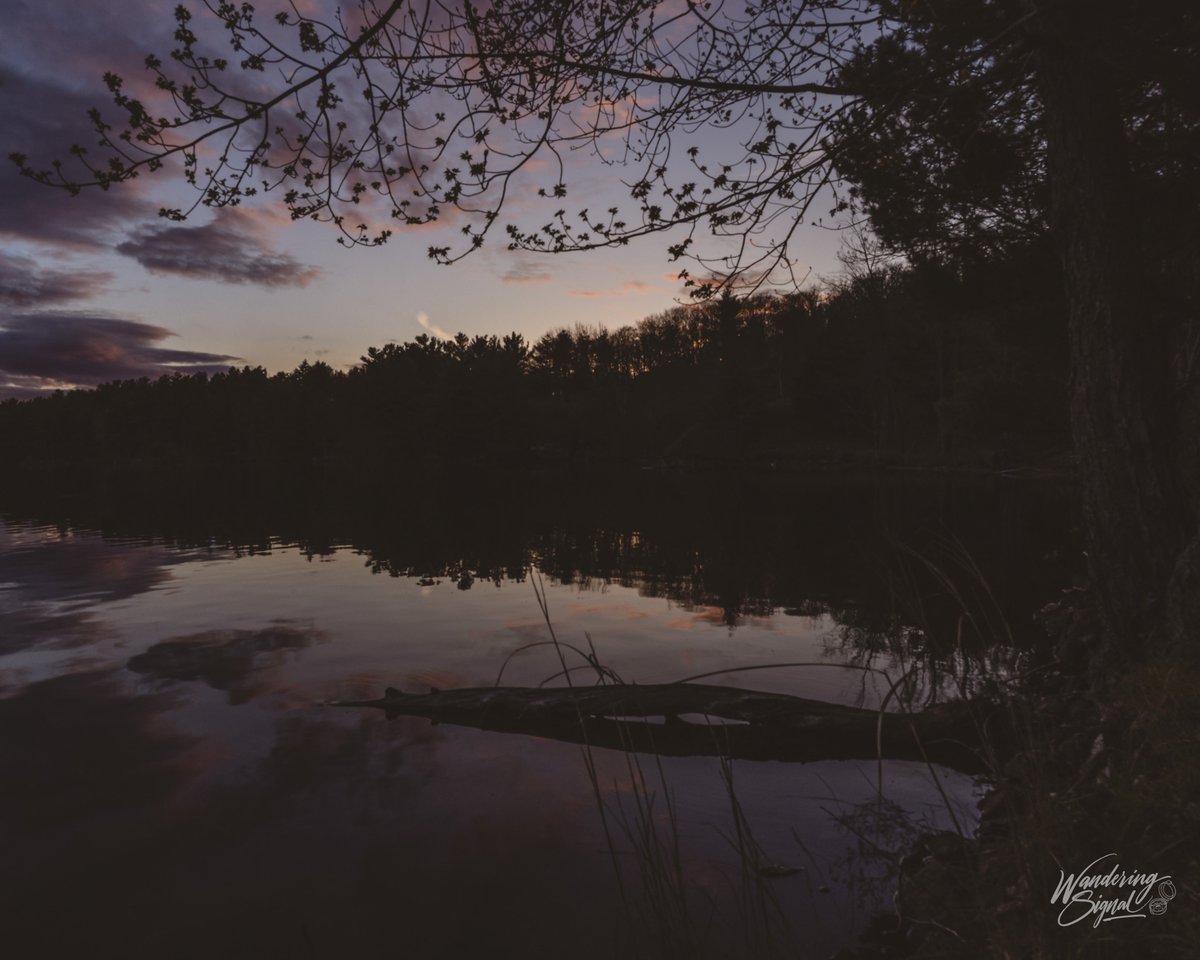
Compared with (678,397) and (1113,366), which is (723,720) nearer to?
(1113,366)

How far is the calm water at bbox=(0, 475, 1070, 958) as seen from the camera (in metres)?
4.68

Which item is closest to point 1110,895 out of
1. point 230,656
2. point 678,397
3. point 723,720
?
point 723,720

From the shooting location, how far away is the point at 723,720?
6.54 meters

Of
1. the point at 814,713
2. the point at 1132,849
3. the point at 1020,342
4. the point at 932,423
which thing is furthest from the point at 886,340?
the point at 1132,849

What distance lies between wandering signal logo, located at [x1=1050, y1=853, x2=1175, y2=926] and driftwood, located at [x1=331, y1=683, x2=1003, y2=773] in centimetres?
336

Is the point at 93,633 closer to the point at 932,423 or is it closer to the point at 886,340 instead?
the point at 886,340

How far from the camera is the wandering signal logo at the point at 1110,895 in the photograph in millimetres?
2850

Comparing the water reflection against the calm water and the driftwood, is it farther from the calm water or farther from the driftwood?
the driftwood

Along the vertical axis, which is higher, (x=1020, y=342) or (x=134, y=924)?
(x=1020, y=342)

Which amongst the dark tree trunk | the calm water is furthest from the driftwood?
the dark tree trunk

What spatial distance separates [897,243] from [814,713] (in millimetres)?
11365

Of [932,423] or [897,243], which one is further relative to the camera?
[932,423]

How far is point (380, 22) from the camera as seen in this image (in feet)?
13.8

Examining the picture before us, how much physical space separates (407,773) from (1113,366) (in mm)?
7396
